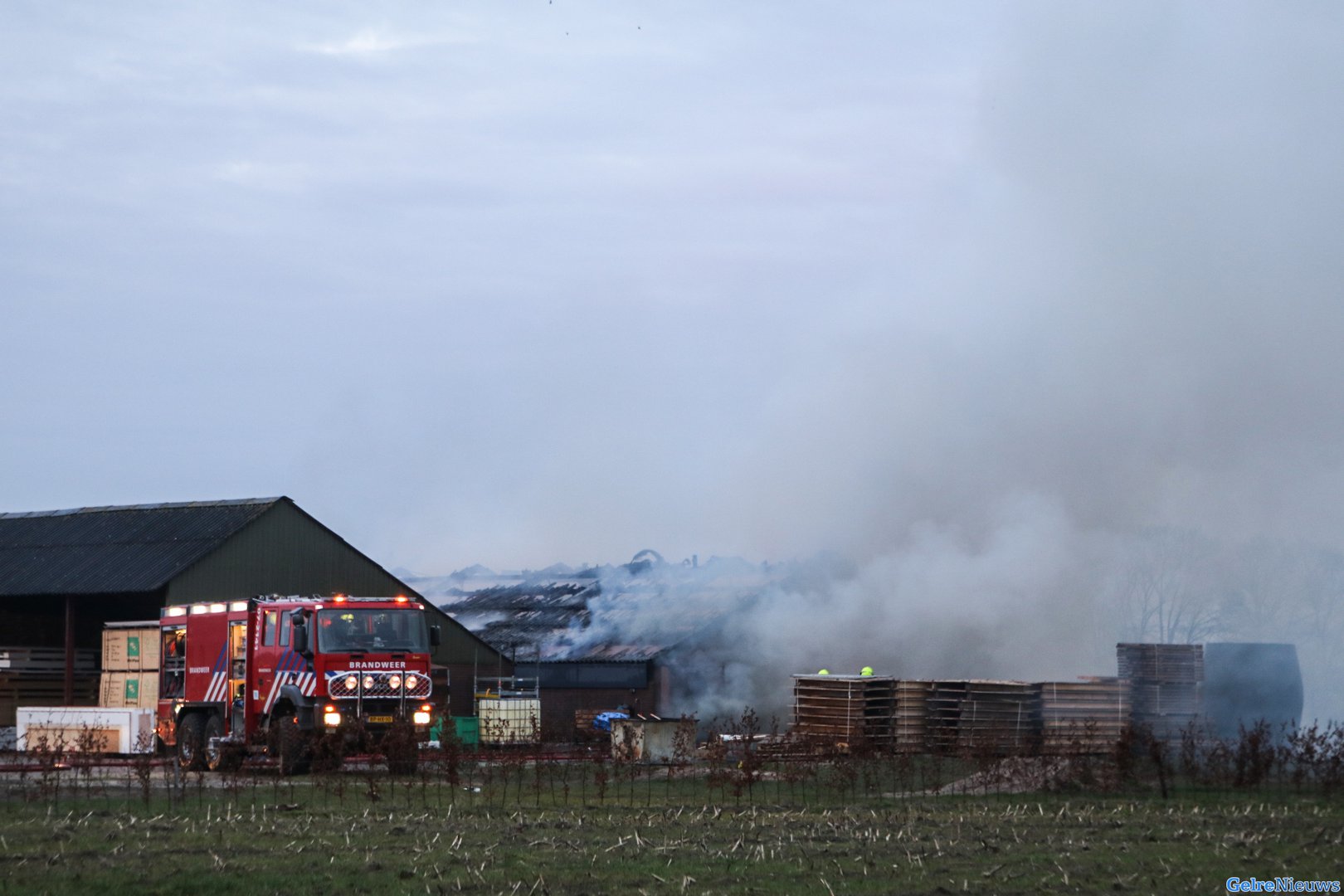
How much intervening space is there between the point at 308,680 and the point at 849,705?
1434 cm

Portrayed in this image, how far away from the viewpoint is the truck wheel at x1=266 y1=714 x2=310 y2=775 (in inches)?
1063

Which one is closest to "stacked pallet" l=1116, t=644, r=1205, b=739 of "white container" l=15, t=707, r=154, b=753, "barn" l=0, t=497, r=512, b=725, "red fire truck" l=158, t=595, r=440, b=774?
"red fire truck" l=158, t=595, r=440, b=774

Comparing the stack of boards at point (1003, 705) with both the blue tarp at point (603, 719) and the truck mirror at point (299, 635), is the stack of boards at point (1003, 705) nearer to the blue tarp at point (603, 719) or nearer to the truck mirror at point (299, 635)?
the blue tarp at point (603, 719)

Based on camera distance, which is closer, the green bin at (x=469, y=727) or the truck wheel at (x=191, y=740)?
the truck wheel at (x=191, y=740)

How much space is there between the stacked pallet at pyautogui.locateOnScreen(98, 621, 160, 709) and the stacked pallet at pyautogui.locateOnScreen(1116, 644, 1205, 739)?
23495 mm

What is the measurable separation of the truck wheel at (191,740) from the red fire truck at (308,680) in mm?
24

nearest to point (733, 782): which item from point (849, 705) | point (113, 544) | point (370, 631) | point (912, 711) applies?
point (370, 631)

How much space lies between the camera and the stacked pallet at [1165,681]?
35031 mm

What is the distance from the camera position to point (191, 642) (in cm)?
3173

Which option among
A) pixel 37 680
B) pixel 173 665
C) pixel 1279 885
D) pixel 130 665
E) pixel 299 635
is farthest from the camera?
pixel 37 680

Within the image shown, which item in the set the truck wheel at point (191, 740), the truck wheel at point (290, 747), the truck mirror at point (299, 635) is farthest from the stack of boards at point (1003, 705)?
the truck wheel at point (191, 740)

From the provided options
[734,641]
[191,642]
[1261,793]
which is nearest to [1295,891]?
[1261,793]

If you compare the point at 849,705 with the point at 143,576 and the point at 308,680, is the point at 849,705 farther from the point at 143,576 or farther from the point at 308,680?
the point at 143,576

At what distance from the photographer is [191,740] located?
30.7 metres
